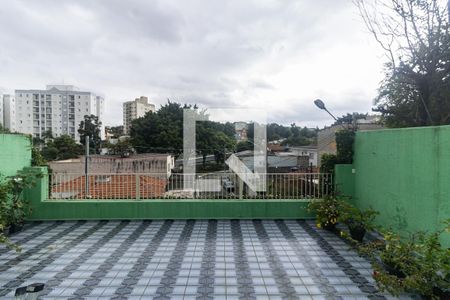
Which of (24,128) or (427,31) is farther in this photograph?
(24,128)

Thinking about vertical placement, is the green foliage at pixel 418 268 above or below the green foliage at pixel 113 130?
below

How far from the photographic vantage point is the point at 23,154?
6188mm

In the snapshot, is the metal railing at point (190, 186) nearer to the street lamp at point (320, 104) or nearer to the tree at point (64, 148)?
the street lamp at point (320, 104)

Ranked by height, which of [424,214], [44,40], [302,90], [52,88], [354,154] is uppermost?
[52,88]

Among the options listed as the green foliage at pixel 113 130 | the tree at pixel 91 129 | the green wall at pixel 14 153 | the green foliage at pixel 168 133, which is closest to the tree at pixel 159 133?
the green foliage at pixel 168 133

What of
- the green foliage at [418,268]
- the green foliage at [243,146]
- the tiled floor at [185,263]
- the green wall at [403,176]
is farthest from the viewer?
the green foliage at [243,146]

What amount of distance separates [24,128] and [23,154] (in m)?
55.3

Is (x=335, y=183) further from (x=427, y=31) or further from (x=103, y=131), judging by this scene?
(x=103, y=131)

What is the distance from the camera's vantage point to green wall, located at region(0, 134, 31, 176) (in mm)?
5641

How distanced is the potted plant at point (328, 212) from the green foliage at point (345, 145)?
1128 millimetres

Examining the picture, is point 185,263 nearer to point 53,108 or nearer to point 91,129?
→ point 91,129

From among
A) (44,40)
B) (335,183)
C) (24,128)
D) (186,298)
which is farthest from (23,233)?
(24,128)

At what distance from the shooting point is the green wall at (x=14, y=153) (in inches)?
222

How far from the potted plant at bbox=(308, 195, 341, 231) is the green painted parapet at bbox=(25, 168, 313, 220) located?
688 mm
